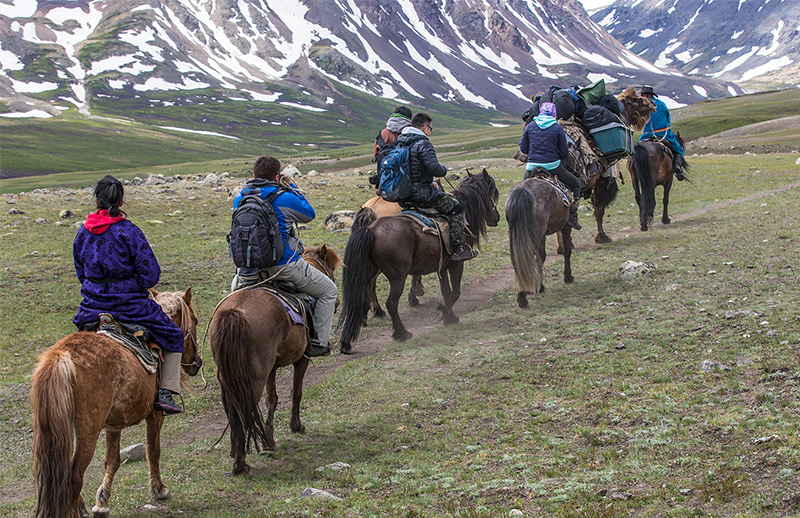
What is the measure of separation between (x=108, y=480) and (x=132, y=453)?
2.14m

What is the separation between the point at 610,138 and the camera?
1595cm

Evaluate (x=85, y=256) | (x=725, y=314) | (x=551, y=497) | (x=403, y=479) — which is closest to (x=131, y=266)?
(x=85, y=256)

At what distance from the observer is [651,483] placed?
5074mm

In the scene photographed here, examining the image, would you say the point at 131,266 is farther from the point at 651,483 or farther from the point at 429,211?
the point at 429,211

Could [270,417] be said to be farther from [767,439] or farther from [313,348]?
[767,439]

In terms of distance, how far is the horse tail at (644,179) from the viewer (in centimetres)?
1828

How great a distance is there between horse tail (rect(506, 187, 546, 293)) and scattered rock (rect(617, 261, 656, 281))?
6.79 ft

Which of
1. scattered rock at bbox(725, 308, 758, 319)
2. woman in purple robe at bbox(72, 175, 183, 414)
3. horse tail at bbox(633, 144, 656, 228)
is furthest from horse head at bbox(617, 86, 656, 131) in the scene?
woman in purple robe at bbox(72, 175, 183, 414)

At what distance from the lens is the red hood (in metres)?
6.34

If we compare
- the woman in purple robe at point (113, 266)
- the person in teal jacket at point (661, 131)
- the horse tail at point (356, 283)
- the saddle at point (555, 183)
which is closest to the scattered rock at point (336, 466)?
the woman in purple robe at point (113, 266)

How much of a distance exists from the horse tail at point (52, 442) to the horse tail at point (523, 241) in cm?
838

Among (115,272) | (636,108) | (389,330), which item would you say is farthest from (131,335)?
(636,108)

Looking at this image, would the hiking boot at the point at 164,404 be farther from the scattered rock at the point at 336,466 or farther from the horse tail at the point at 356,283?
the horse tail at the point at 356,283

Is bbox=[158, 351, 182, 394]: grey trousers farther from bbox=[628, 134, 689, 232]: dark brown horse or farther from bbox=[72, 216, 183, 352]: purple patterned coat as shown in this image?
bbox=[628, 134, 689, 232]: dark brown horse
